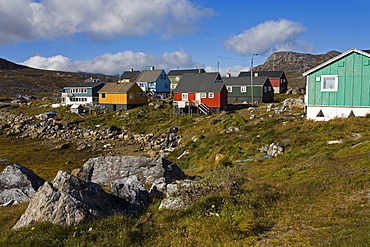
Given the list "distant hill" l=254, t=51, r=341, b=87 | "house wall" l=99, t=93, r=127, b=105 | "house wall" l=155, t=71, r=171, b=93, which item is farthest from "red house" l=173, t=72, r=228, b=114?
"distant hill" l=254, t=51, r=341, b=87

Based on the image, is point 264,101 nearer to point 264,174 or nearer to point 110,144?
point 110,144

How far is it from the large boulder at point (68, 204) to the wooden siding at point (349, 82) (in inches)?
882

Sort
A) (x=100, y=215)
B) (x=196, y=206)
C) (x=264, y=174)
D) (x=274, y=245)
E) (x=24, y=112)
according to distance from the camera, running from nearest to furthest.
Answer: (x=274, y=245) < (x=100, y=215) < (x=196, y=206) < (x=264, y=174) < (x=24, y=112)

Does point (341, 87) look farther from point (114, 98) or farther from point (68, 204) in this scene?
point (114, 98)

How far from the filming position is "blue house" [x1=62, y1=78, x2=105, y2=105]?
67562 millimetres

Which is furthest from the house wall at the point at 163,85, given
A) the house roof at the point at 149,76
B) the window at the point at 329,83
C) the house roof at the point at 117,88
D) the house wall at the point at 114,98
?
the window at the point at 329,83

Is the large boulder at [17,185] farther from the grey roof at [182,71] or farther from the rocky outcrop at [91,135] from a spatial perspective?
the grey roof at [182,71]

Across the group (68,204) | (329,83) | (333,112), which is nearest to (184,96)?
(329,83)

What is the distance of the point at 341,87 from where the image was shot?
26500 mm

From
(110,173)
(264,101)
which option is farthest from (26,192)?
(264,101)

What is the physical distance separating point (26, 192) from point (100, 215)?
5.68 metres

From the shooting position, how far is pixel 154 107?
2254 inches

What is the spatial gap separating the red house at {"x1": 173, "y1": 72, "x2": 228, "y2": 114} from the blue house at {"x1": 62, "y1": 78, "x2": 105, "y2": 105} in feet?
73.8

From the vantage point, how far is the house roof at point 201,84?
50.2m
